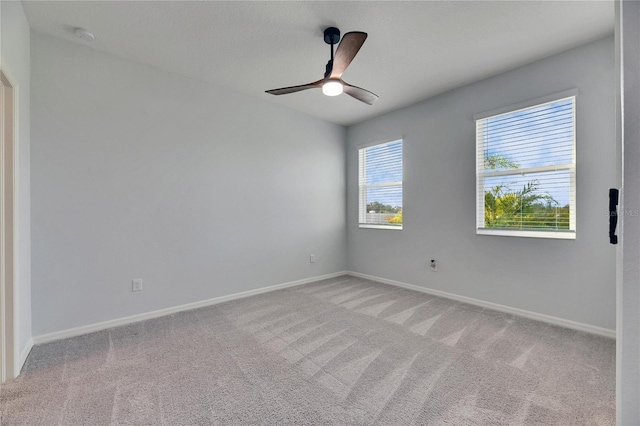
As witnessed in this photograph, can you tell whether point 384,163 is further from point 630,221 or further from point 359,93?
point 630,221

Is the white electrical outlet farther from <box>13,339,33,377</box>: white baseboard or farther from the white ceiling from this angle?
the white ceiling

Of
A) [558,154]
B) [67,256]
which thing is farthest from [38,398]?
[558,154]

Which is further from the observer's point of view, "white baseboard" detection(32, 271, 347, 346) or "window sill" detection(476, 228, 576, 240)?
"window sill" detection(476, 228, 576, 240)

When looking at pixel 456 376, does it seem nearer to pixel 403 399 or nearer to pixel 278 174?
pixel 403 399

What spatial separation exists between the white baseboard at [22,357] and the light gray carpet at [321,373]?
5 cm

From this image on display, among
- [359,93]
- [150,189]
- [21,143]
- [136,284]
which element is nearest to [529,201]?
[359,93]

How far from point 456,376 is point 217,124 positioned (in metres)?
3.47

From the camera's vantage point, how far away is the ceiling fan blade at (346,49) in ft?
6.07

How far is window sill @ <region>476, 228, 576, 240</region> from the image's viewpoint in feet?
8.81

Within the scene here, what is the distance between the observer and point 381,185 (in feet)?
14.7

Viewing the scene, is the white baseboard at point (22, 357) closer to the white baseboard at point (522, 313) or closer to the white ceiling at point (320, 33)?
the white ceiling at point (320, 33)

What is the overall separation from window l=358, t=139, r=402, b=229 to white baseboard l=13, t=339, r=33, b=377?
13.1 feet

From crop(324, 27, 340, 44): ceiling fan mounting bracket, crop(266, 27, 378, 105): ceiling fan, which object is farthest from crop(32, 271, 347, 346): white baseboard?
crop(324, 27, 340, 44): ceiling fan mounting bracket

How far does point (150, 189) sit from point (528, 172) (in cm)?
398
